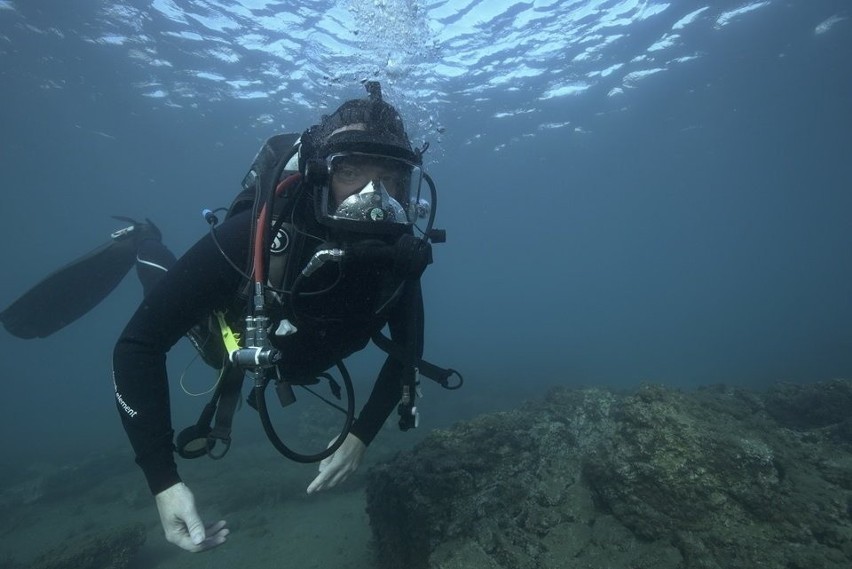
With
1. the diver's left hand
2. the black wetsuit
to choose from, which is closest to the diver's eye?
the black wetsuit

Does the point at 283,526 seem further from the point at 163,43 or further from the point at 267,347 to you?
the point at 163,43

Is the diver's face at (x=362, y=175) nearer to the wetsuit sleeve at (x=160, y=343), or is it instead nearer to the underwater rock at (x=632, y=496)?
the wetsuit sleeve at (x=160, y=343)

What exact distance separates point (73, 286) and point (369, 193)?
8272 millimetres

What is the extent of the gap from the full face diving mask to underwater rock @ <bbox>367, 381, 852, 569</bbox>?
3.02 m

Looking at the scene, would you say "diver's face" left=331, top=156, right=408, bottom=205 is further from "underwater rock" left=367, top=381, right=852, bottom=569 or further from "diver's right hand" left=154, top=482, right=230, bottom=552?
"underwater rock" left=367, top=381, right=852, bottom=569

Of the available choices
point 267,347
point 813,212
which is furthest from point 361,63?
point 813,212

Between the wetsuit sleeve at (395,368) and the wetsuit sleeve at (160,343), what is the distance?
4.26ft

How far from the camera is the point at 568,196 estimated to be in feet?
151

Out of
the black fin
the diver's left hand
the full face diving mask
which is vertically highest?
the full face diving mask

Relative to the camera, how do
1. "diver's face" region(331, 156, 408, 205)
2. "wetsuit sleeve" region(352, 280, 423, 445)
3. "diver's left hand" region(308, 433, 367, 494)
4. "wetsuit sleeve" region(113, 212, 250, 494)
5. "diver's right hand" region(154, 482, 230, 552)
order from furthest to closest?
"wetsuit sleeve" region(352, 280, 423, 445)
"diver's face" region(331, 156, 408, 205)
"diver's left hand" region(308, 433, 367, 494)
"wetsuit sleeve" region(113, 212, 250, 494)
"diver's right hand" region(154, 482, 230, 552)

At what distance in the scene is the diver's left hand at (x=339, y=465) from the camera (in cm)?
290

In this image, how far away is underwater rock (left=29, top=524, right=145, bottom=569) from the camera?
22.1 feet

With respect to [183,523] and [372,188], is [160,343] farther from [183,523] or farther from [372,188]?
[372,188]

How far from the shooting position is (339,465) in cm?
298
